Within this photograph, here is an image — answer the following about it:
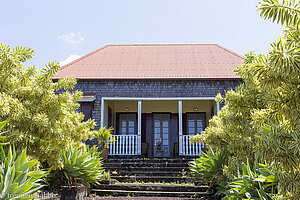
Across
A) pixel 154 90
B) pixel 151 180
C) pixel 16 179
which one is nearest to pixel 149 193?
pixel 151 180

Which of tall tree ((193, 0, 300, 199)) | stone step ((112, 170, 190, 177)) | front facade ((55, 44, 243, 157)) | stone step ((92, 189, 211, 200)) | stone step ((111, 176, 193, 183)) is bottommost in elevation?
stone step ((92, 189, 211, 200))

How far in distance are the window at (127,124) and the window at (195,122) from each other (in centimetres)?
268

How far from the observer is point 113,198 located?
7219mm

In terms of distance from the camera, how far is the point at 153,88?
13.4 meters

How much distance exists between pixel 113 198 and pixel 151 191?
1.14 meters

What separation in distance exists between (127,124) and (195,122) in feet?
11.2

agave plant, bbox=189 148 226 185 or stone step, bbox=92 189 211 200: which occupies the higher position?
agave plant, bbox=189 148 226 185

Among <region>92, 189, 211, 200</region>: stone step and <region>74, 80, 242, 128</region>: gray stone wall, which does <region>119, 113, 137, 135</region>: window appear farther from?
<region>92, 189, 211, 200</region>: stone step

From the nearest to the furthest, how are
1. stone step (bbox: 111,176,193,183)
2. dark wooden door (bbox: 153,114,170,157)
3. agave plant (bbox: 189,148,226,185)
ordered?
1. agave plant (bbox: 189,148,226,185)
2. stone step (bbox: 111,176,193,183)
3. dark wooden door (bbox: 153,114,170,157)

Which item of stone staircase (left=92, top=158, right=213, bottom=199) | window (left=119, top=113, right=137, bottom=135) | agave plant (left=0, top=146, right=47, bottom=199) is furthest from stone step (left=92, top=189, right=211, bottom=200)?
window (left=119, top=113, right=137, bottom=135)

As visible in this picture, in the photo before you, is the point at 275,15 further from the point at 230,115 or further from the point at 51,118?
the point at 51,118

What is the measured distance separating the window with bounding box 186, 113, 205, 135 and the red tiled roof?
240 cm

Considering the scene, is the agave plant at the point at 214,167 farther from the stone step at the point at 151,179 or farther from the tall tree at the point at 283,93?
the tall tree at the point at 283,93

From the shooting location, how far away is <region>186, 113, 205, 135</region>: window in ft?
48.9
